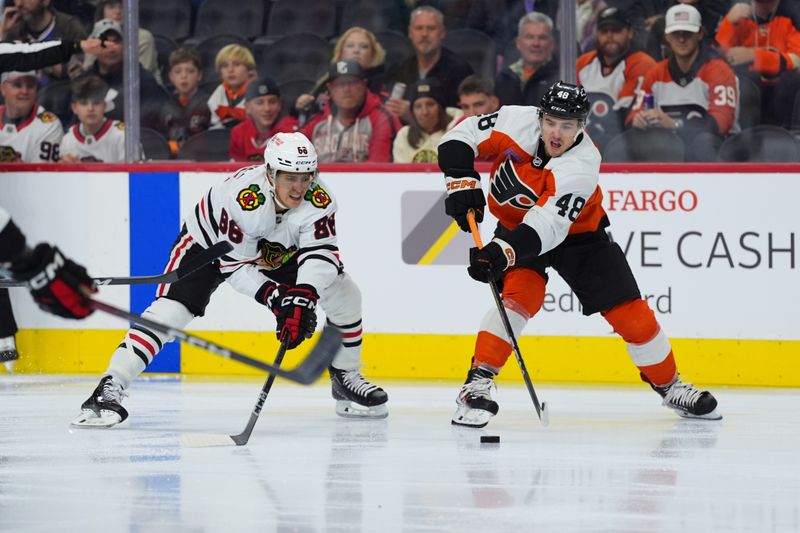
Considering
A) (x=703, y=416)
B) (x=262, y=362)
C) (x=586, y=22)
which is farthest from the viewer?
(x=586, y=22)

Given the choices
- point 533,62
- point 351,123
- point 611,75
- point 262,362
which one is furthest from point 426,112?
point 262,362

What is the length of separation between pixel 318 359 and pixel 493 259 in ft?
2.51

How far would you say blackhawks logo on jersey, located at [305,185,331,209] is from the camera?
4605mm

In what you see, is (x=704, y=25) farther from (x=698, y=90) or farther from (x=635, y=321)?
(x=635, y=321)

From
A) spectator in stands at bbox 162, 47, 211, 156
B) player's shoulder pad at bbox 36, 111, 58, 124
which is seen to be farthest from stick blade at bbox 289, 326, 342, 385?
player's shoulder pad at bbox 36, 111, 58, 124

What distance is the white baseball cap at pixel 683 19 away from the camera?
578 centimetres

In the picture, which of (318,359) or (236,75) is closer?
(318,359)

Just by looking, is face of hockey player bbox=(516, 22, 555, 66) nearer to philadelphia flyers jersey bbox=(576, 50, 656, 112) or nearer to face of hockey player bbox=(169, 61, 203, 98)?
philadelphia flyers jersey bbox=(576, 50, 656, 112)

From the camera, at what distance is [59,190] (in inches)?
245

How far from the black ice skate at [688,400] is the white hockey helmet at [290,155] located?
145cm

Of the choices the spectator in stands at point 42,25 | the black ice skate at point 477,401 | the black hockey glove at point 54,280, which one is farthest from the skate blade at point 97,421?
the spectator in stands at point 42,25

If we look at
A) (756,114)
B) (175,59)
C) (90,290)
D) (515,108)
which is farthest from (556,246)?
(175,59)

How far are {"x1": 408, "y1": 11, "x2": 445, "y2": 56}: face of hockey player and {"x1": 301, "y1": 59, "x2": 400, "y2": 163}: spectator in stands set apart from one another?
0.27 metres

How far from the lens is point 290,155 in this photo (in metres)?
4.43
